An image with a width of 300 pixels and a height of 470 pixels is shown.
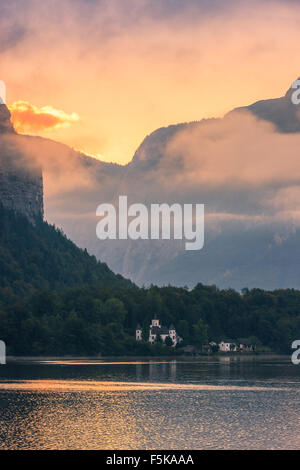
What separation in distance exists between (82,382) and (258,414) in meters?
52.7

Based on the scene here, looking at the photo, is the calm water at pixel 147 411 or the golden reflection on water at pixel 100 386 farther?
the golden reflection on water at pixel 100 386

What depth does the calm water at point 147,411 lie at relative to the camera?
8862 centimetres

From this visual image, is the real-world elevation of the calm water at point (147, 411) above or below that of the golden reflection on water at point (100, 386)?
below

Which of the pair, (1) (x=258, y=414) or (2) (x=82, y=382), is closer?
(1) (x=258, y=414)

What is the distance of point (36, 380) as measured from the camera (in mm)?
158500

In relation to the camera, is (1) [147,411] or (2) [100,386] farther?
(2) [100,386]

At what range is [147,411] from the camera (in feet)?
370

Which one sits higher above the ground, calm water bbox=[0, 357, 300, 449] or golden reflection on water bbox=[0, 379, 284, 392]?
golden reflection on water bbox=[0, 379, 284, 392]

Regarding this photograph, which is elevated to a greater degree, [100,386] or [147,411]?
[100,386]

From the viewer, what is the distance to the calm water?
291 ft

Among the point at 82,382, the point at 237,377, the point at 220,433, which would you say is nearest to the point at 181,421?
the point at 220,433

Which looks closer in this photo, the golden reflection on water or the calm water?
the calm water
